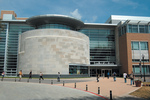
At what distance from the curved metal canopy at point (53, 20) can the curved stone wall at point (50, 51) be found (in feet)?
13.5

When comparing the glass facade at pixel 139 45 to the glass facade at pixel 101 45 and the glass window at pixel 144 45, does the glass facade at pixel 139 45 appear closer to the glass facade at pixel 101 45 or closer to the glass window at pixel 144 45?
the glass window at pixel 144 45

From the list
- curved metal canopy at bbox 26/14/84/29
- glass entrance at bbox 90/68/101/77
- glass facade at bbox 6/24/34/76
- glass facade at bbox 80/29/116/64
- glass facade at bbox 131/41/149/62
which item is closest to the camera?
curved metal canopy at bbox 26/14/84/29

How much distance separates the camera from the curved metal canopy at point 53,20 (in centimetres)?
4341

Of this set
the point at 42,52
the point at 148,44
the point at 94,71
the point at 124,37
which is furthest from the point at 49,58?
the point at 148,44

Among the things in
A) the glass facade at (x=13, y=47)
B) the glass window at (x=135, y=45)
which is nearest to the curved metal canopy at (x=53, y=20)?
the glass facade at (x=13, y=47)

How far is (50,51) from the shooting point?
131ft

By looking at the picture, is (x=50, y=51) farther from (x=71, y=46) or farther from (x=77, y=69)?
(x=77, y=69)

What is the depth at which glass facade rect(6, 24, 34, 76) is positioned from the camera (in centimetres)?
4744

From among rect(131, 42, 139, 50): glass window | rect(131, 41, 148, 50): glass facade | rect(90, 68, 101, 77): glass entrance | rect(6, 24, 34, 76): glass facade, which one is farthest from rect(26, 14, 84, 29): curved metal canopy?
rect(131, 41, 148, 50): glass facade

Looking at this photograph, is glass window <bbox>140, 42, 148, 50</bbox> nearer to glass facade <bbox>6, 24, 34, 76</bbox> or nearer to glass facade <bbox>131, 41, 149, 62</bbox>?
glass facade <bbox>131, 41, 149, 62</bbox>

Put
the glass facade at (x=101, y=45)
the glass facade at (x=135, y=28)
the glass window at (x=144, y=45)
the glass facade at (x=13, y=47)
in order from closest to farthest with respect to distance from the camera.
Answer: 1. the glass facade at (x=135, y=28)
2. the glass window at (x=144, y=45)
3. the glass facade at (x=13, y=47)
4. the glass facade at (x=101, y=45)

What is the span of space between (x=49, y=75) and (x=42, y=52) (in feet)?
20.2

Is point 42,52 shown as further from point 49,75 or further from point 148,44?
point 148,44

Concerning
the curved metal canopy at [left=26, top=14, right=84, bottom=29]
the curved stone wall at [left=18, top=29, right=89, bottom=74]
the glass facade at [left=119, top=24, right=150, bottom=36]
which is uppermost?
the curved metal canopy at [left=26, top=14, right=84, bottom=29]
